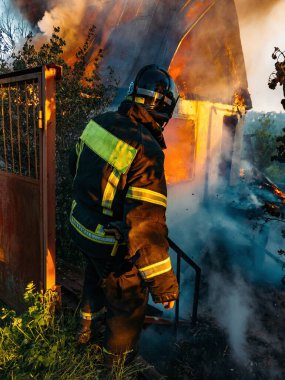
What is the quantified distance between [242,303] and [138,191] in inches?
193

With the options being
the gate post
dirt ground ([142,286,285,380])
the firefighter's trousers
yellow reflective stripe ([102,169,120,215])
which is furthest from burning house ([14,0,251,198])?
the firefighter's trousers

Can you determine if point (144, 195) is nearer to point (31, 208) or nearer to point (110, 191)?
point (110, 191)

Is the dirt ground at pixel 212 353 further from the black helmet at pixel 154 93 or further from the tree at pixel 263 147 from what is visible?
the tree at pixel 263 147

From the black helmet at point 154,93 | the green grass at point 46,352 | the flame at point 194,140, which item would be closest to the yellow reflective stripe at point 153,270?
the green grass at point 46,352

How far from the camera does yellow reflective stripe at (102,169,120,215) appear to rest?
7.04ft

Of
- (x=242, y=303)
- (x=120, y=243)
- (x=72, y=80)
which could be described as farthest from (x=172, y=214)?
(x=120, y=243)

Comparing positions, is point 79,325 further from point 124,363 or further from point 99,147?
point 99,147

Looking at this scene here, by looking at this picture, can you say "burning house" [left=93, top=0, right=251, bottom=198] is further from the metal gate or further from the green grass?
the green grass

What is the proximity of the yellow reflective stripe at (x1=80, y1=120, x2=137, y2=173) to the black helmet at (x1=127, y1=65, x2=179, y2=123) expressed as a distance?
42 centimetres

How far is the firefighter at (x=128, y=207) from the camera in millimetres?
2041

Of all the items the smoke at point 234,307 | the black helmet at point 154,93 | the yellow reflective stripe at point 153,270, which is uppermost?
the black helmet at point 154,93

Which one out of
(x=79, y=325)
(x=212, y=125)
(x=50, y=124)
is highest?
(x=212, y=125)

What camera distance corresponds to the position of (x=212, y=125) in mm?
9953

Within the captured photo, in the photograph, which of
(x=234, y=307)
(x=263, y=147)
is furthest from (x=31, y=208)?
(x=263, y=147)
